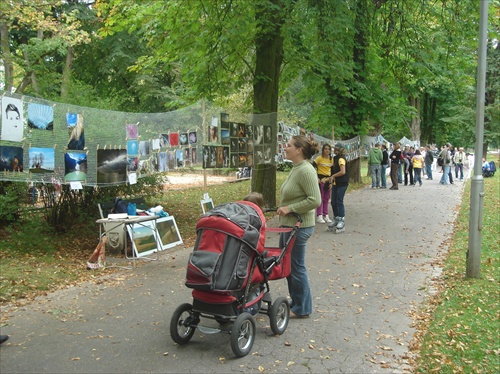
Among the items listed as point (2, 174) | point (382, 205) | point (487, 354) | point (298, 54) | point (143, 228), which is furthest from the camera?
point (382, 205)

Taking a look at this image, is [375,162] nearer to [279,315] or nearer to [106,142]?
[106,142]

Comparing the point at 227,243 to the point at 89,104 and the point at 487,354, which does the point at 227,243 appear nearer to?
the point at 487,354

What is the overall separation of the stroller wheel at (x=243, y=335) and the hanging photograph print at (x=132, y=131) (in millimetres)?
4861

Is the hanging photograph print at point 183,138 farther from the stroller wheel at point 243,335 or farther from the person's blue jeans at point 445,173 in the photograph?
the person's blue jeans at point 445,173

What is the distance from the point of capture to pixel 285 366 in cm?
453

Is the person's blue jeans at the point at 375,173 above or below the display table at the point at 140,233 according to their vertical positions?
above

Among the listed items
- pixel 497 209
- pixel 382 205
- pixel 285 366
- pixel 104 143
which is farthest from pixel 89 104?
pixel 497 209

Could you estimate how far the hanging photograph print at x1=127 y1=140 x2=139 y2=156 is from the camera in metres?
8.59

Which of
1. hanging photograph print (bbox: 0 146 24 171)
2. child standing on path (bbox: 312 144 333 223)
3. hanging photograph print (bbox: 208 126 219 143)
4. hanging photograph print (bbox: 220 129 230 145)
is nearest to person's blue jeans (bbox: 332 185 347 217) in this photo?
child standing on path (bbox: 312 144 333 223)

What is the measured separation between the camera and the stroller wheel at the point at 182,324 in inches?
187

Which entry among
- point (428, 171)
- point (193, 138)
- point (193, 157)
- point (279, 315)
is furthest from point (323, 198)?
point (428, 171)

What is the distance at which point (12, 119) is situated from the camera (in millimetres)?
6707

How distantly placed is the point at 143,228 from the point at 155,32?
6.03 metres

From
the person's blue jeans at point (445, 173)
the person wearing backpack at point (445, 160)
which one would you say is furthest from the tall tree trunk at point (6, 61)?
the person's blue jeans at point (445, 173)
